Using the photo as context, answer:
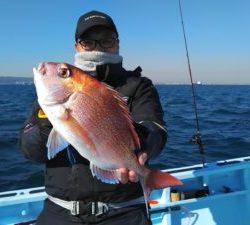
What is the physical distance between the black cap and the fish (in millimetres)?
897

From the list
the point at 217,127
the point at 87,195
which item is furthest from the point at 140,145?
the point at 217,127

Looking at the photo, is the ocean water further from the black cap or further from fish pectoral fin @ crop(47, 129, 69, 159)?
fish pectoral fin @ crop(47, 129, 69, 159)

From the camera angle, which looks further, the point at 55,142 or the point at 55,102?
the point at 55,142

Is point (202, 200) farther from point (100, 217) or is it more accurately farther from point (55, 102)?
point (55, 102)

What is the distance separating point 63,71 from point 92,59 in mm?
838

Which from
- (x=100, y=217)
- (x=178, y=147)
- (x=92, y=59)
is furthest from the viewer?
(x=178, y=147)

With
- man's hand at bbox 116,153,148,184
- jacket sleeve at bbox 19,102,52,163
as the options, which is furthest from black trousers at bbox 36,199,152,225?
man's hand at bbox 116,153,148,184

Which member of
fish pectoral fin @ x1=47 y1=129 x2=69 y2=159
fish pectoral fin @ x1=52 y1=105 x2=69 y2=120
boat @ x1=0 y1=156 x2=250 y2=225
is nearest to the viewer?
fish pectoral fin @ x1=52 y1=105 x2=69 y2=120

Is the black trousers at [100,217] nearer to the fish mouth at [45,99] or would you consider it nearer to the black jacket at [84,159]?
the black jacket at [84,159]

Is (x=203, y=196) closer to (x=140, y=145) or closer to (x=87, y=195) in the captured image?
(x=87, y=195)

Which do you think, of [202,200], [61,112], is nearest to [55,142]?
[61,112]

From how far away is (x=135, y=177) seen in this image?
92.0 inches

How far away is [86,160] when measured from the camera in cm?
284

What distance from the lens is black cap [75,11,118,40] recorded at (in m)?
3.04
